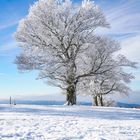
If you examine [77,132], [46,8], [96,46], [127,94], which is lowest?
[77,132]

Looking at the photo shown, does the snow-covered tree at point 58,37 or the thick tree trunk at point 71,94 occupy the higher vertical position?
the snow-covered tree at point 58,37

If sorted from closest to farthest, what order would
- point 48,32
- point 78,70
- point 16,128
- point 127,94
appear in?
1. point 16,128
2. point 48,32
3. point 78,70
4. point 127,94

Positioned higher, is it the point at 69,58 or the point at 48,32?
the point at 48,32

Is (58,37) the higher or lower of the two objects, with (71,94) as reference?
higher

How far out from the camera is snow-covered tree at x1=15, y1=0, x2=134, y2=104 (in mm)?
32875

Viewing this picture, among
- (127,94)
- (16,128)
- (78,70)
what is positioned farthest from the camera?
(127,94)

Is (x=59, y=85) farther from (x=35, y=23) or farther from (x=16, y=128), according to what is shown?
(x=16, y=128)

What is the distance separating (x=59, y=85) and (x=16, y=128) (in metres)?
23.6

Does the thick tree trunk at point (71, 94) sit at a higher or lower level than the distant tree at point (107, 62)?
lower

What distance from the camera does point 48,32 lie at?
32.9 metres

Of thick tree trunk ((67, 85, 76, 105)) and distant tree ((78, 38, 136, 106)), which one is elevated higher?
distant tree ((78, 38, 136, 106))

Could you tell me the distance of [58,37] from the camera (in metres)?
32.9

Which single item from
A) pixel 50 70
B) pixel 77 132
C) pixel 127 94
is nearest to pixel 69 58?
pixel 50 70

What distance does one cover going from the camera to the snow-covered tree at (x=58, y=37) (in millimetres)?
32875
